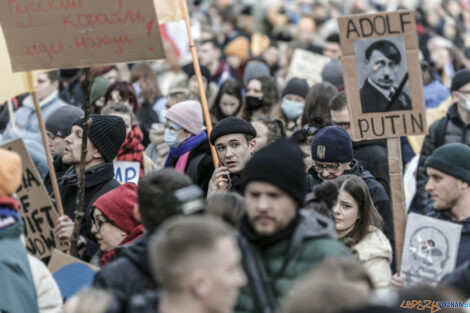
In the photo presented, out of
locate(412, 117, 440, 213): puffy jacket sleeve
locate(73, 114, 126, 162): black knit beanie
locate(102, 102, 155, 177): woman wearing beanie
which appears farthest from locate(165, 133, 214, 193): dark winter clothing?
locate(412, 117, 440, 213): puffy jacket sleeve

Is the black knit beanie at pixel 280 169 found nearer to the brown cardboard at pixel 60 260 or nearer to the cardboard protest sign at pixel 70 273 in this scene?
the cardboard protest sign at pixel 70 273

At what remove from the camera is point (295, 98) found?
416 inches

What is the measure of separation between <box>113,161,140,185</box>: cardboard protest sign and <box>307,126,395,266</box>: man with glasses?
1.85m

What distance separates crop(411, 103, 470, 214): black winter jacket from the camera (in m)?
9.57

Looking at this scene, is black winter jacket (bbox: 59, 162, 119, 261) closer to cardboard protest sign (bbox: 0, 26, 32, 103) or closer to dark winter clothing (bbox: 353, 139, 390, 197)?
cardboard protest sign (bbox: 0, 26, 32, 103)

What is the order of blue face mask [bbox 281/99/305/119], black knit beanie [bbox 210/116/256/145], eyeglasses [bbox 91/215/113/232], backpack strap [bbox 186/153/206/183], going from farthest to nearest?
blue face mask [bbox 281/99/305/119] < backpack strap [bbox 186/153/206/183] < black knit beanie [bbox 210/116/256/145] < eyeglasses [bbox 91/215/113/232]

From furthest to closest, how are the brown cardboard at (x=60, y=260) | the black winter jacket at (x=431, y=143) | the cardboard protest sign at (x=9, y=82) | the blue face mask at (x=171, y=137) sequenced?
the black winter jacket at (x=431, y=143)
the blue face mask at (x=171, y=137)
the cardboard protest sign at (x=9, y=82)
the brown cardboard at (x=60, y=260)

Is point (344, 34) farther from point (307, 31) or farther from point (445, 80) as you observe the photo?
point (307, 31)

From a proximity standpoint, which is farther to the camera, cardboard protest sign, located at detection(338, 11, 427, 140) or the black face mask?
the black face mask

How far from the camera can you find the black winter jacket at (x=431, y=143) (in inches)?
377

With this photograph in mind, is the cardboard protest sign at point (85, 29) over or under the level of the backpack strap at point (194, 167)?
over

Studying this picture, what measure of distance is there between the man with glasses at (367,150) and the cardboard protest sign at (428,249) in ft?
8.56

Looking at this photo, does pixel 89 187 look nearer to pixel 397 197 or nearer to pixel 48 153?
pixel 48 153

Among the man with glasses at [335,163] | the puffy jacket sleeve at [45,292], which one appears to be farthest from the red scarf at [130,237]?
the man with glasses at [335,163]
